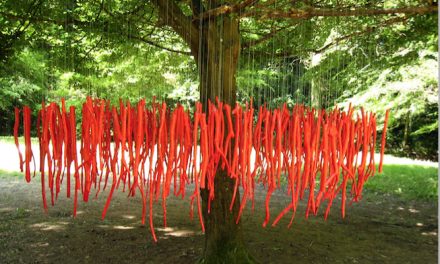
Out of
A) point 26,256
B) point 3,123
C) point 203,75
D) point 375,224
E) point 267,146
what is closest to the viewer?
point 267,146

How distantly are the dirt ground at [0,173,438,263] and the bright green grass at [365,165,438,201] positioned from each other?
1276mm

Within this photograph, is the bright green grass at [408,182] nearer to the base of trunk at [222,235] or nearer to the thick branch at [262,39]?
the thick branch at [262,39]

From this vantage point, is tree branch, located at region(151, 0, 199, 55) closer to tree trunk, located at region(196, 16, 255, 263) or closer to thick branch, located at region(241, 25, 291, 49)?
tree trunk, located at region(196, 16, 255, 263)

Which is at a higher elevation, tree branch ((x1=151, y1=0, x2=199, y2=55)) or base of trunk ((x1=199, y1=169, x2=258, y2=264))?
tree branch ((x1=151, y1=0, x2=199, y2=55))

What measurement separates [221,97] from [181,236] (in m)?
2.59

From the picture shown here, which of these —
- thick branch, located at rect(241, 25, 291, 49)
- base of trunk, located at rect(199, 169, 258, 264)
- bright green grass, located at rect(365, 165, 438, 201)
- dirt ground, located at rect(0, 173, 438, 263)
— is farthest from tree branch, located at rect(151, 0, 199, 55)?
bright green grass, located at rect(365, 165, 438, 201)

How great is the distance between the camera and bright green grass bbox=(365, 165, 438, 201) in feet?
30.0

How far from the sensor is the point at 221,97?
145 inches

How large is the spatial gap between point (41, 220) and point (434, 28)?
5969mm

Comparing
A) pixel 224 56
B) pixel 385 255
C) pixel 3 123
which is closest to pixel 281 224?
pixel 385 255

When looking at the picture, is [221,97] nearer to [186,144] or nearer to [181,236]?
[186,144]

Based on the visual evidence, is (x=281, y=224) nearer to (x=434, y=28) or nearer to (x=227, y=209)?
(x=227, y=209)

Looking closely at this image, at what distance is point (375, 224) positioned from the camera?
6805mm

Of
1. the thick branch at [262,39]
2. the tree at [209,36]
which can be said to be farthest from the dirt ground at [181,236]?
the thick branch at [262,39]
